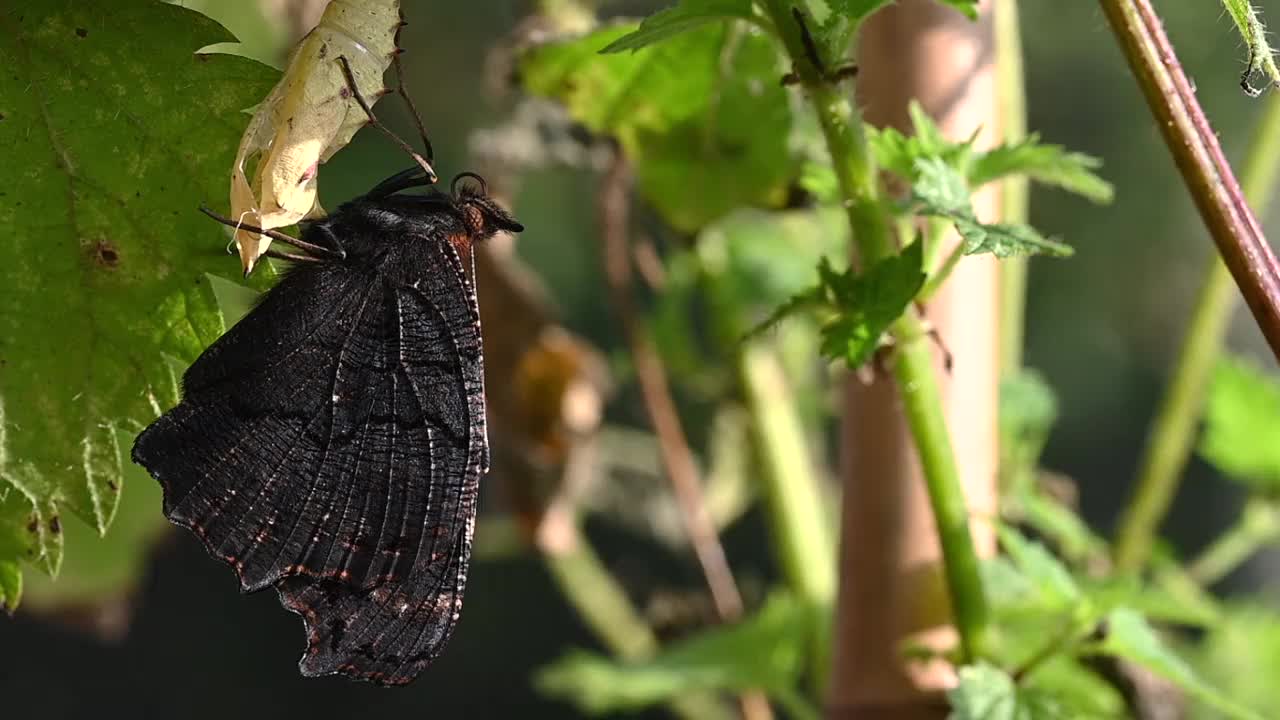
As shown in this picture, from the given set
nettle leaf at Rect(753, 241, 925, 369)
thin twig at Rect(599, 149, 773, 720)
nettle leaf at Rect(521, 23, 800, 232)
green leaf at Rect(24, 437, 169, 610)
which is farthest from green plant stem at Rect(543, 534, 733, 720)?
nettle leaf at Rect(753, 241, 925, 369)

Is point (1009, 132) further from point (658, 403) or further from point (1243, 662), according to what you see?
point (1243, 662)

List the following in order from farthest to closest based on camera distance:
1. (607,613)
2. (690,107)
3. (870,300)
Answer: (607,613) → (690,107) → (870,300)

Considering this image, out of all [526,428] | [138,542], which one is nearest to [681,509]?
[526,428]

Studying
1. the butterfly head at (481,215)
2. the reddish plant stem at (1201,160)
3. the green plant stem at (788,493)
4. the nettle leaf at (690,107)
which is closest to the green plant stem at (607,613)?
the green plant stem at (788,493)

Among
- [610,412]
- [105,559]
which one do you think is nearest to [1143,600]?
[105,559]

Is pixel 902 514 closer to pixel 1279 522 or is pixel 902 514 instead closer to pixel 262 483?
pixel 262 483

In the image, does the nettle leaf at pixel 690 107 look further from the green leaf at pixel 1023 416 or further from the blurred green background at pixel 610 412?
the blurred green background at pixel 610 412
